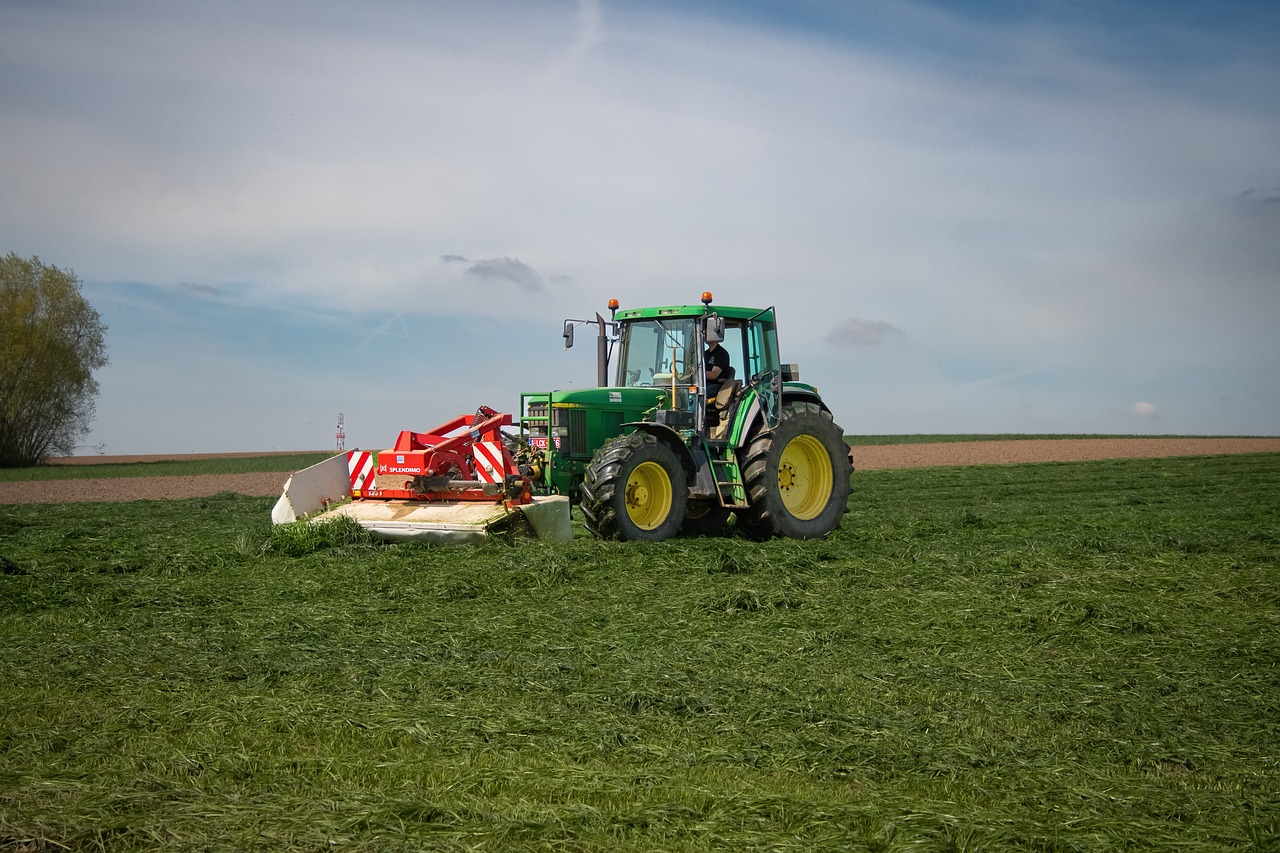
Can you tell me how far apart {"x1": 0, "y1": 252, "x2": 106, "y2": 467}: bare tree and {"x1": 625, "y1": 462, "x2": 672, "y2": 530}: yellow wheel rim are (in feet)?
134

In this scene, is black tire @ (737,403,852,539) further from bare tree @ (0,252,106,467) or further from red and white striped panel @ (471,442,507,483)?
bare tree @ (0,252,106,467)

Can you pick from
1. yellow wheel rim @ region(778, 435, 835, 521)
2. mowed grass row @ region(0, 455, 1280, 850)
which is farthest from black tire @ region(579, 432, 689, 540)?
yellow wheel rim @ region(778, 435, 835, 521)

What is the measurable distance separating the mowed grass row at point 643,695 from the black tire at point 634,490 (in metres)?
0.29

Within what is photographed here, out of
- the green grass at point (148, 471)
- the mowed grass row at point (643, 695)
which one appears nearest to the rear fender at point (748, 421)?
the mowed grass row at point (643, 695)

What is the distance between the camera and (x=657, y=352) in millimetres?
11117

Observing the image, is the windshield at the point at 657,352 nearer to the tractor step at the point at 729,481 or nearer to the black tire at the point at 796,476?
the tractor step at the point at 729,481

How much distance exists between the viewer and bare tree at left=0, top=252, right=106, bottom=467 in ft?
143

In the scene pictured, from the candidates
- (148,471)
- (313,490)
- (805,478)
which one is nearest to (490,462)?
(313,490)

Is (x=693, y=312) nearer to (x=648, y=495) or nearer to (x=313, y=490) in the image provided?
(x=648, y=495)

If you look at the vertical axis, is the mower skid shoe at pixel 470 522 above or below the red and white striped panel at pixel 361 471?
below

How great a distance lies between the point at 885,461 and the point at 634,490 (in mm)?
22596

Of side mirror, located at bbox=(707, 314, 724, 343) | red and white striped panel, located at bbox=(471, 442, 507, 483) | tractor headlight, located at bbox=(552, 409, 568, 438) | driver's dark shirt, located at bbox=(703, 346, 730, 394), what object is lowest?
red and white striped panel, located at bbox=(471, 442, 507, 483)

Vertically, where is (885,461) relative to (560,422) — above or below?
below

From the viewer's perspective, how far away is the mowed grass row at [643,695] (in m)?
3.91
